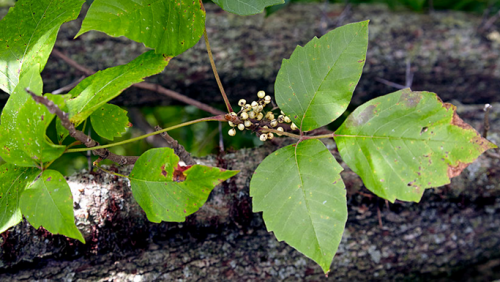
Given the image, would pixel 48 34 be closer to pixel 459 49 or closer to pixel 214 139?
pixel 214 139

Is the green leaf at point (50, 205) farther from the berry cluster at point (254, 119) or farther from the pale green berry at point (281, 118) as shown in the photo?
the pale green berry at point (281, 118)

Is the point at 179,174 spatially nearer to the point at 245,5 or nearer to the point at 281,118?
the point at 281,118

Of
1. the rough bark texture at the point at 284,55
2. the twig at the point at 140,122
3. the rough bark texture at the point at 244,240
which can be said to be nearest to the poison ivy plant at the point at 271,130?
the rough bark texture at the point at 244,240

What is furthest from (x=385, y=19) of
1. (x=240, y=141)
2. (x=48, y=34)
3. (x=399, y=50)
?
(x=48, y=34)

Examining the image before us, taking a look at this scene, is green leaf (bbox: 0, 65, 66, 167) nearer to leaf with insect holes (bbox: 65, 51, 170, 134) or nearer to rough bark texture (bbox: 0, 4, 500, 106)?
leaf with insect holes (bbox: 65, 51, 170, 134)

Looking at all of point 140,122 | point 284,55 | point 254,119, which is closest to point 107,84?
point 254,119

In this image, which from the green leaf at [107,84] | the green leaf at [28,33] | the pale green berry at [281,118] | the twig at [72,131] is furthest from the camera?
the pale green berry at [281,118]
